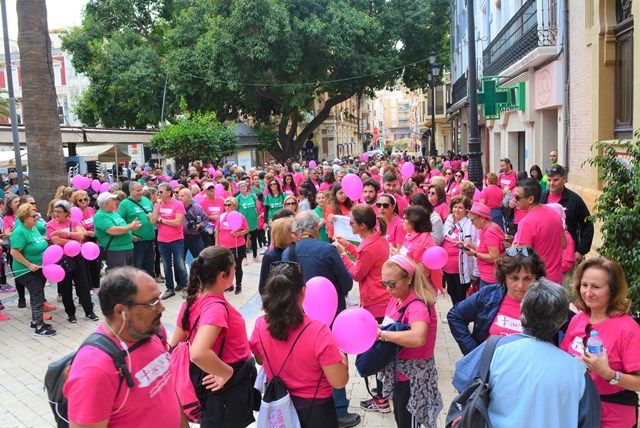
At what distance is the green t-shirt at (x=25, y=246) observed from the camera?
24.3 feet

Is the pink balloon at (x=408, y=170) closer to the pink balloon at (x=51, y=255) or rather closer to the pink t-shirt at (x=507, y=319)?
the pink balloon at (x=51, y=255)

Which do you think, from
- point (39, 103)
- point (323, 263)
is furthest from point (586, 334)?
point (39, 103)

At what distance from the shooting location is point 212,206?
1006 cm

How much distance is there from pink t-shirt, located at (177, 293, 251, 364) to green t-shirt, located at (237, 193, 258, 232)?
708 cm

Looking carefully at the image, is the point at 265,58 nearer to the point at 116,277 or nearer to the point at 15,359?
the point at 15,359

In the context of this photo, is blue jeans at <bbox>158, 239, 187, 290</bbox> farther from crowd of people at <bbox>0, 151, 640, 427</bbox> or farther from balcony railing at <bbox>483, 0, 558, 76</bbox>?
balcony railing at <bbox>483, 0, 558, 76</bbox>

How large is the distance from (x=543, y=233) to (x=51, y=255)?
595cm

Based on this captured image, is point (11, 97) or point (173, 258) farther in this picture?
point (11, 97)

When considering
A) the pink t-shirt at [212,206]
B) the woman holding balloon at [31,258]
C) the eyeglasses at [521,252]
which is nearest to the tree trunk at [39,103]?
the pink t-shirt at [212,206]

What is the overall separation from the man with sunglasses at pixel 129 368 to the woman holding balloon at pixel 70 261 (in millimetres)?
5686

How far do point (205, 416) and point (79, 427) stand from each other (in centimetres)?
110

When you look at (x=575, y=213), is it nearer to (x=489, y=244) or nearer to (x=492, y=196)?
(x=489, y=244)

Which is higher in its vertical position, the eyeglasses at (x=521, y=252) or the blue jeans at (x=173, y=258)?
the eyeglasses at (x=521, y=252)

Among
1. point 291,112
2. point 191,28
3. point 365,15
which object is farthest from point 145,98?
point 365,15
